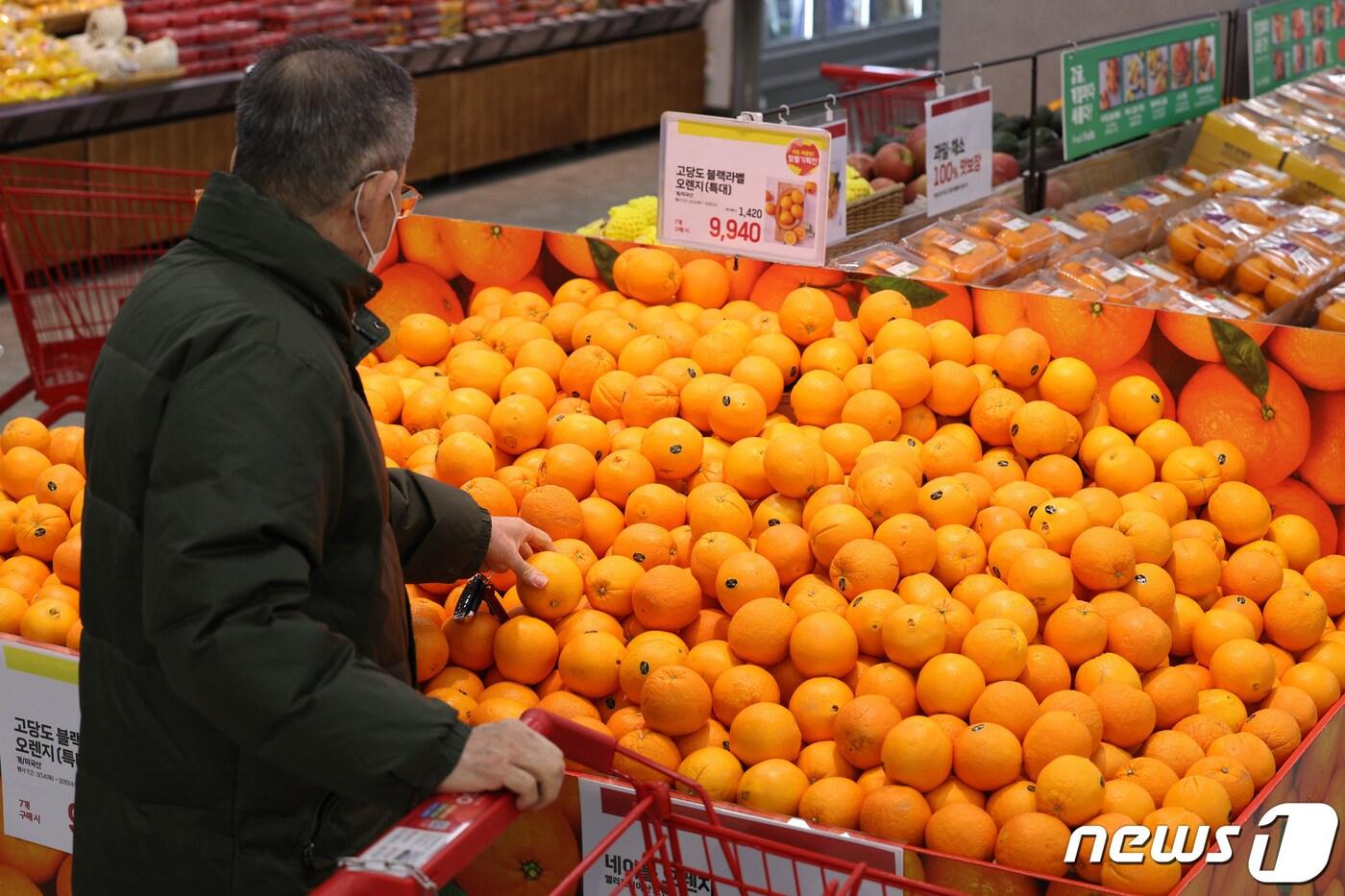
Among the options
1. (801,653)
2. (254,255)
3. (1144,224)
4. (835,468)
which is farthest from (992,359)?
(1144,224)

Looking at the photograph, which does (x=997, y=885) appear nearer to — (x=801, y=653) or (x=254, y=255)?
(x=801, y=653)

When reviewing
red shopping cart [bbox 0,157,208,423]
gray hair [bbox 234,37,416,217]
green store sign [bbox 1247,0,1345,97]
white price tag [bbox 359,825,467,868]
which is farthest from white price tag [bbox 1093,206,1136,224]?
white price tag [bbox 359,825,467,868]

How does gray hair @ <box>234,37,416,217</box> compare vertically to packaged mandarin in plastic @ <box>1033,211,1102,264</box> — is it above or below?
above

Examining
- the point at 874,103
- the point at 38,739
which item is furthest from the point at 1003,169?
the point at 38,739

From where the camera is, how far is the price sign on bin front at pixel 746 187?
3.09 meters

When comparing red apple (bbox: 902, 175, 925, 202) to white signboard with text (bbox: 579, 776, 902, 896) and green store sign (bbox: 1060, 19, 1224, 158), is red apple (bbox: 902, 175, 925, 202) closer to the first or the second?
green store sign (bbox: 1060, 19, 1224, 158)

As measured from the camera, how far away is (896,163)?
487 centimetres

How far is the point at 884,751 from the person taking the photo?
6.37ft

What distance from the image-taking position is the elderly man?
1396mm

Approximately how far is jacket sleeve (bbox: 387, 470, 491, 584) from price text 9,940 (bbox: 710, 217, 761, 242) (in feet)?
4.11

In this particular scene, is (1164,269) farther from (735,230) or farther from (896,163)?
(735,230)

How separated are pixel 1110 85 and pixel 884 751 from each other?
Result: 3406mm

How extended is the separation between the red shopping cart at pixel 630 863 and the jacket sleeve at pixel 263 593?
7 centimetres

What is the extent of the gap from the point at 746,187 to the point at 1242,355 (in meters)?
1.13
